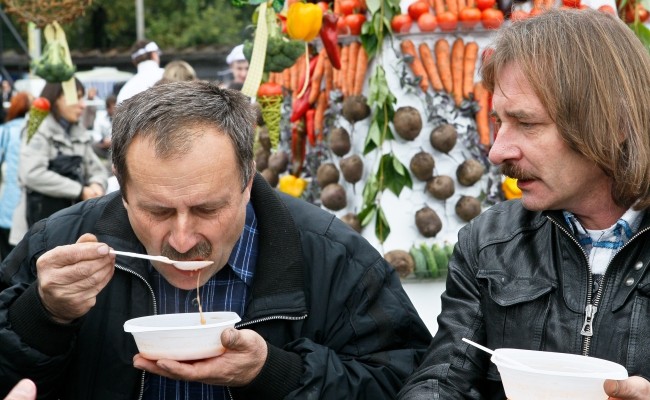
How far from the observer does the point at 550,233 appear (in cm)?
250

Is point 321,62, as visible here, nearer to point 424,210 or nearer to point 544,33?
point 424,210

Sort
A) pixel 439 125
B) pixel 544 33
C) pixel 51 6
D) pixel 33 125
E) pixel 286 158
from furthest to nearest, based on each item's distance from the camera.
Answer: pixel 33 125 → pixel 51 6 → pixel 286 158 → pixel 439 125 → pixel 544 33

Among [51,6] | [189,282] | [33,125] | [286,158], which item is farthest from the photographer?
[33,125]

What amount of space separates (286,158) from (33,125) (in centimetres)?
257

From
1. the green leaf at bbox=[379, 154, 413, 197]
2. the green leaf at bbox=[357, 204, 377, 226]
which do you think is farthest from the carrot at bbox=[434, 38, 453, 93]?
the green leaf at bbox=[357, 204, 377, 226]

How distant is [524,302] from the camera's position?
2434mm

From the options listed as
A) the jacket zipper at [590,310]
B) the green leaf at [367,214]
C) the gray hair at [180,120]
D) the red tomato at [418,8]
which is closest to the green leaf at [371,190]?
the green leaf at [367,214]

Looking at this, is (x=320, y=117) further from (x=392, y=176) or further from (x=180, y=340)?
(x=180, y=340)

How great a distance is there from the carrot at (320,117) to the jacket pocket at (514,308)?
2.72 meters

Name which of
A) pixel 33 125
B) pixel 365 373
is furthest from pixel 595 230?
pixel 33 125

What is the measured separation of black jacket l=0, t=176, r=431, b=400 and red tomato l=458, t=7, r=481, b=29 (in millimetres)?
2280

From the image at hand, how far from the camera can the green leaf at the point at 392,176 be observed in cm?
480

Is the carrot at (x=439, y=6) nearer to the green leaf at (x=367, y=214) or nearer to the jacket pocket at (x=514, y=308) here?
the green leaf at (x=367, y=214)

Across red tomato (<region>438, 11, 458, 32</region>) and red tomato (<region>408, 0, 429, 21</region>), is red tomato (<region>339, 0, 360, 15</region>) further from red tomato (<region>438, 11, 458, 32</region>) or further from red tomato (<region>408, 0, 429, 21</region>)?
red tomato (<region>438, 11, 458, 32</region>)
